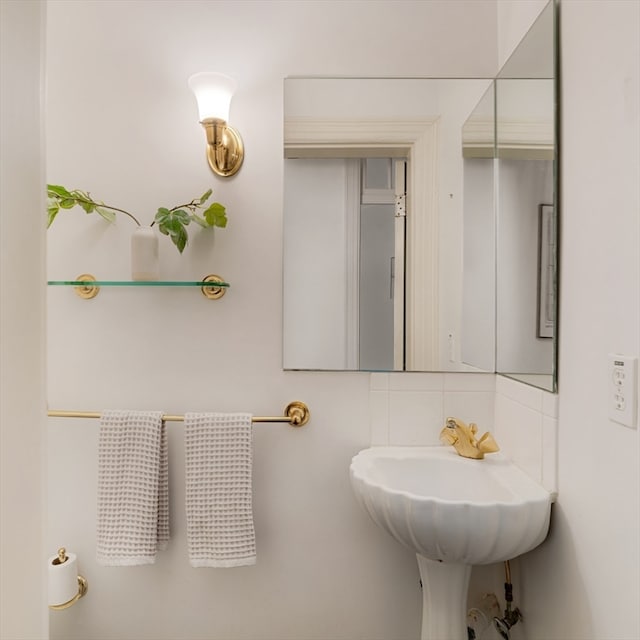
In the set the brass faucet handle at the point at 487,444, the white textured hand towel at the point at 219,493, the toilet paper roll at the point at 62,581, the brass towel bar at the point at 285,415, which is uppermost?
the brass towel bar at the point at 285,415

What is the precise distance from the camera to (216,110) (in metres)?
1.38

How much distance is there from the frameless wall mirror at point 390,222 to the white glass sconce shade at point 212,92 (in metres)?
0.18

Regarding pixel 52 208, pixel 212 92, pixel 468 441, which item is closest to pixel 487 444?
pixel 468 441

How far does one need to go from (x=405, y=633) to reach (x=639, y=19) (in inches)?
61.6

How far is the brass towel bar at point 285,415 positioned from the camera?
1439 mm

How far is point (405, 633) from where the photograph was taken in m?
1.49

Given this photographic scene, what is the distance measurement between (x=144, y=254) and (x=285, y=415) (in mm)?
604

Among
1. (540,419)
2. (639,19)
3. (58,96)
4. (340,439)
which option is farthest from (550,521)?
(58,96)

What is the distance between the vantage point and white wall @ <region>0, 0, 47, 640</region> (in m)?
0.46

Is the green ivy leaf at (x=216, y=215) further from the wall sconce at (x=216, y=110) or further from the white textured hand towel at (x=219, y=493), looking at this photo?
the white textured hand towel at (x=219, y=493)

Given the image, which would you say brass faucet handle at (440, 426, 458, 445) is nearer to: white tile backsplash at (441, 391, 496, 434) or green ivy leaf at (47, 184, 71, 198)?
white tile backsplash at (441, 391, 496, 434)

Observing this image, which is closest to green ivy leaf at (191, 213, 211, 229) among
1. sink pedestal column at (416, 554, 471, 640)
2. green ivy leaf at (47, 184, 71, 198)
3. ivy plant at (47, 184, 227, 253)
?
ivy plant at (47, 184, 227, 253)

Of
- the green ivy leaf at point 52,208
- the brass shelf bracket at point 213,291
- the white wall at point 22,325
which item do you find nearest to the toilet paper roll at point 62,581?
the brass shelf bracket at point 213,291

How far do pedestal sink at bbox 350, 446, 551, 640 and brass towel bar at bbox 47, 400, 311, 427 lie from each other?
0.64ft
